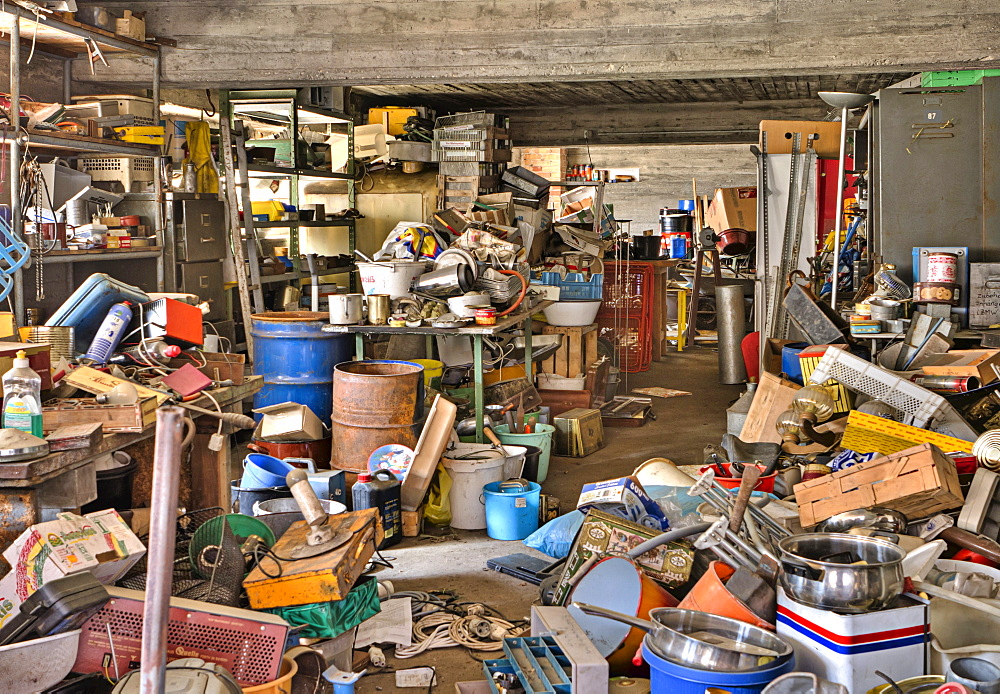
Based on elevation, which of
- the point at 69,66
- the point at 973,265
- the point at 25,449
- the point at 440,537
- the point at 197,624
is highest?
the point at 69,66

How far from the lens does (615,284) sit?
902cm

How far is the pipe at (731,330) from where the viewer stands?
8.59 metres

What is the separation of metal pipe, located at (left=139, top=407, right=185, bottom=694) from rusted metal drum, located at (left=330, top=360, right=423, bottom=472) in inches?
122

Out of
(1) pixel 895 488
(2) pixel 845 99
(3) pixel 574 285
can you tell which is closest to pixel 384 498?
(1) pixel 895 488

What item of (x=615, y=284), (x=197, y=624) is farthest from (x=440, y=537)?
(x=615, y=284)

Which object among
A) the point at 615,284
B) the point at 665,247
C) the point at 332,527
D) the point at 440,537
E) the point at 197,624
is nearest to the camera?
the point at 197,624

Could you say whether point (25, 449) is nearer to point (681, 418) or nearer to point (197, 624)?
point (197, 624)

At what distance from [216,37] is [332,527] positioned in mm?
4383

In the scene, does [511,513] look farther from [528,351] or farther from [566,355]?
[566,355]

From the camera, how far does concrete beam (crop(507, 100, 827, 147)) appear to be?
10.4 m

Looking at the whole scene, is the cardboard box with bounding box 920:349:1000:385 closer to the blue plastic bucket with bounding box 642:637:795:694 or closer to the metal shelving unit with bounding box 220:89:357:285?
the blue plastic bucket with bounding box 642:637:795:694

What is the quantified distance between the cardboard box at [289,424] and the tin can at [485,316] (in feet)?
3.46

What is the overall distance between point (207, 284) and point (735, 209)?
5.24 m

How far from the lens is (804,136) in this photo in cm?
764
